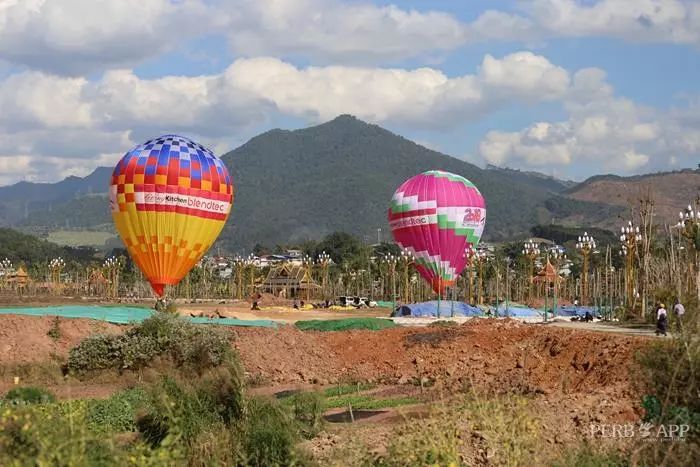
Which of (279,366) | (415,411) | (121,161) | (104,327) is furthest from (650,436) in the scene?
(121,161)

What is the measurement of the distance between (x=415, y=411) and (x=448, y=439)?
7516 mm

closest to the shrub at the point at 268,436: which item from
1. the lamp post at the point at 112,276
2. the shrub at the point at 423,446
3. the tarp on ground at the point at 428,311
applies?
the shrub at the point at 423,446

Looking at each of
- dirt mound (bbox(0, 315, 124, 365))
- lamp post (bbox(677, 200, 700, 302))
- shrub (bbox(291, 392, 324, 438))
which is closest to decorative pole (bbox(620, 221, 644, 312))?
lamp post (bbox(677, 200, 700, 302))

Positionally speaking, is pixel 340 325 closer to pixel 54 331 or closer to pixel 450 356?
pixel 450 356

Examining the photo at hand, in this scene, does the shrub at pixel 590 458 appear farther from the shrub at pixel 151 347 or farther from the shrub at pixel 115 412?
the shrub at pixel 151 347

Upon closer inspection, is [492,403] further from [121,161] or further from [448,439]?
[121,161]

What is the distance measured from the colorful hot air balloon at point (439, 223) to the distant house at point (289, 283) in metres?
54.7

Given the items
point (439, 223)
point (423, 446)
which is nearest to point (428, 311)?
point (439, 223)

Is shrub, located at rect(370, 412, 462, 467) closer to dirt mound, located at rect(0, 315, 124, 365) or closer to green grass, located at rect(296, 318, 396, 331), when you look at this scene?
dirt mound, located at rect(0, 315, 124, 365)

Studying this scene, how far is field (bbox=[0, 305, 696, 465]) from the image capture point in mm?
12867

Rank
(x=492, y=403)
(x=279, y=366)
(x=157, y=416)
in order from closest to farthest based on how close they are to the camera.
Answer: (x=492, y=403) → (x=157, y=416) → (x=279, y=366)

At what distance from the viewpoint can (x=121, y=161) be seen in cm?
4534

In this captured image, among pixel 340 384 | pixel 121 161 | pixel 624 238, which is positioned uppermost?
pixel 121 161

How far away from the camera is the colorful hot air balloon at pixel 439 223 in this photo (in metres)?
61.0
